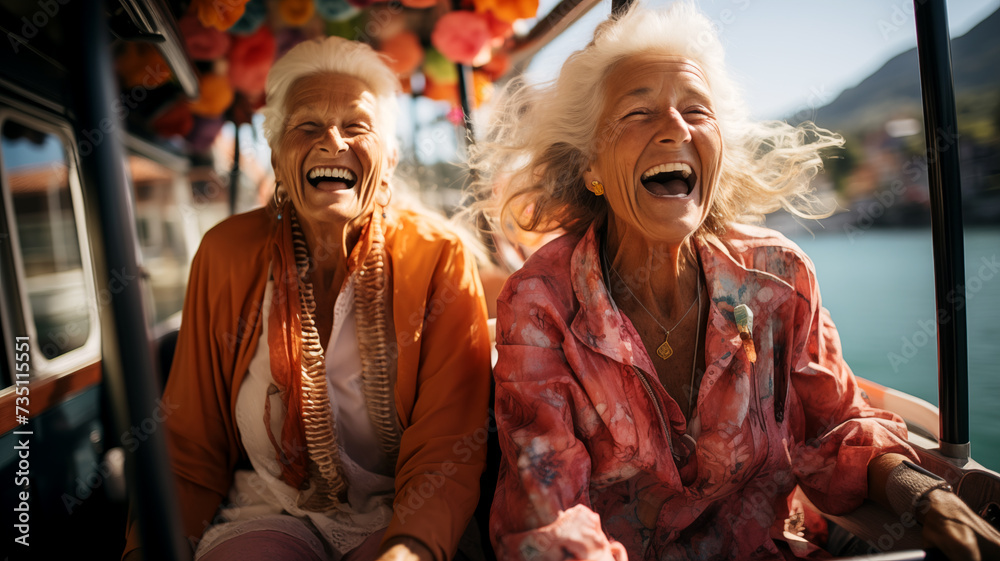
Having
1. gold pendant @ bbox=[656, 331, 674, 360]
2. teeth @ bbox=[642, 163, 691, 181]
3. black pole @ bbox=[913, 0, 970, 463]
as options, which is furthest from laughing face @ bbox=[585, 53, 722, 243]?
black pole @ bbox=[913, 0, 970, 463]

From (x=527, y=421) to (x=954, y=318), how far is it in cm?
112

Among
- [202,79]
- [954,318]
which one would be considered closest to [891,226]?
[954,318]

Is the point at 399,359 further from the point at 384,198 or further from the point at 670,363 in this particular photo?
the point at 670,363

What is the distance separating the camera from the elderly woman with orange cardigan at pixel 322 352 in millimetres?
1638

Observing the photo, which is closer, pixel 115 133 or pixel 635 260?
pixel 115 133

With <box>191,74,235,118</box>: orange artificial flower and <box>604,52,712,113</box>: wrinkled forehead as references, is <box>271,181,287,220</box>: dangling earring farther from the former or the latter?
<box>191,74,235,118</box>: orange artificial flower

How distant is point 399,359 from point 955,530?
137cm

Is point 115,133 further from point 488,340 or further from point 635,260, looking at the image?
point 635,260

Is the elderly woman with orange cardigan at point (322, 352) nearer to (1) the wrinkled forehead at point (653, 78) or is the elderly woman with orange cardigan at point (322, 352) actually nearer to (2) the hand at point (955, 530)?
(1) the wrinkled forehead at point (653, 78)

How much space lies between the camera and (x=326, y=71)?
6.08 ft

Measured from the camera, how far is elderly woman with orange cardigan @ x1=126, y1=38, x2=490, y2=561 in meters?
1.64

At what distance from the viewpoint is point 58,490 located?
221 cm

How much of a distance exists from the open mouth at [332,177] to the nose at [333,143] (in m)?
0.06

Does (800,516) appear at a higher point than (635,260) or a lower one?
lower
